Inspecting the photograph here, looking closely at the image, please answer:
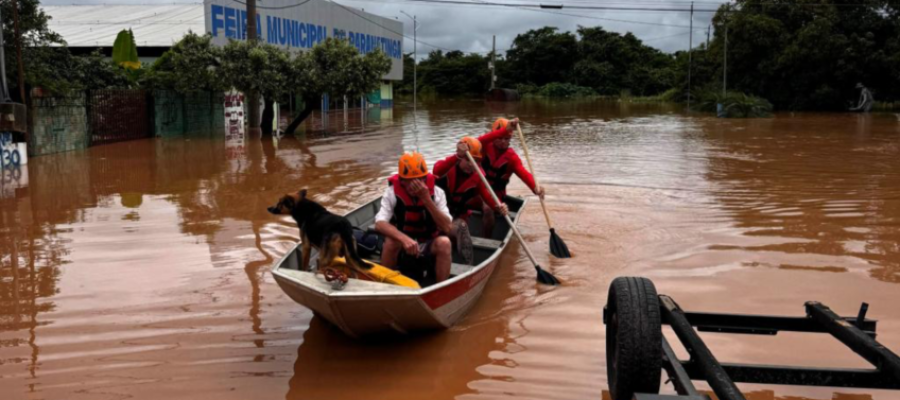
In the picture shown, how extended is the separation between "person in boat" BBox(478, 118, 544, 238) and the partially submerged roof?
22.0m

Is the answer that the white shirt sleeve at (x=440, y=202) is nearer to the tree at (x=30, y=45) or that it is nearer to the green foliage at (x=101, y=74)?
the tree at (x=30, y=45)

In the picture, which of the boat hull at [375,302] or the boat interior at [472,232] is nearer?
the boat hull at [375,302]

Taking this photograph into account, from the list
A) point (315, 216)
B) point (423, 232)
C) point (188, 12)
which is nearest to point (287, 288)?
point (315, 216)

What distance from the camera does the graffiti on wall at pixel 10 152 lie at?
572 inches

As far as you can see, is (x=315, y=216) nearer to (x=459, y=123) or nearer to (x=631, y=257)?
(x=631, y=257)

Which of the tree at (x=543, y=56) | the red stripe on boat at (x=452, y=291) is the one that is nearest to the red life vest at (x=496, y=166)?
the red stripe on boat at (x=452, y=291)

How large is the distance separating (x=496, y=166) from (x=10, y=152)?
445 inches

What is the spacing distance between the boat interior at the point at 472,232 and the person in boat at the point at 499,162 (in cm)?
17

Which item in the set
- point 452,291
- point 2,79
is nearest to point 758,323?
point 452,291

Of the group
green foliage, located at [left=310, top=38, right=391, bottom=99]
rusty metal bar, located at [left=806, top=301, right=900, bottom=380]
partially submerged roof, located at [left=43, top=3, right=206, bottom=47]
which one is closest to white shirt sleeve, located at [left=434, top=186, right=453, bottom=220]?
rusty metal bar, located at [left=806, top=301, right=900, bottom=380]

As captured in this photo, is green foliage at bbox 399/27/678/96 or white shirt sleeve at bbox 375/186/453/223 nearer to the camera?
white shirt sleeve at bbox 375/186/453/223

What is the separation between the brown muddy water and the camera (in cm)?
488

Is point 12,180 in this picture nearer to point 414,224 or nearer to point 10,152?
point 10,152

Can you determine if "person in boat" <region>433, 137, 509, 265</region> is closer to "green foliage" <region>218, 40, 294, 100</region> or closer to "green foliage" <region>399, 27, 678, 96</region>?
"green foliage" <region>218, 40, 294, 100</region>
